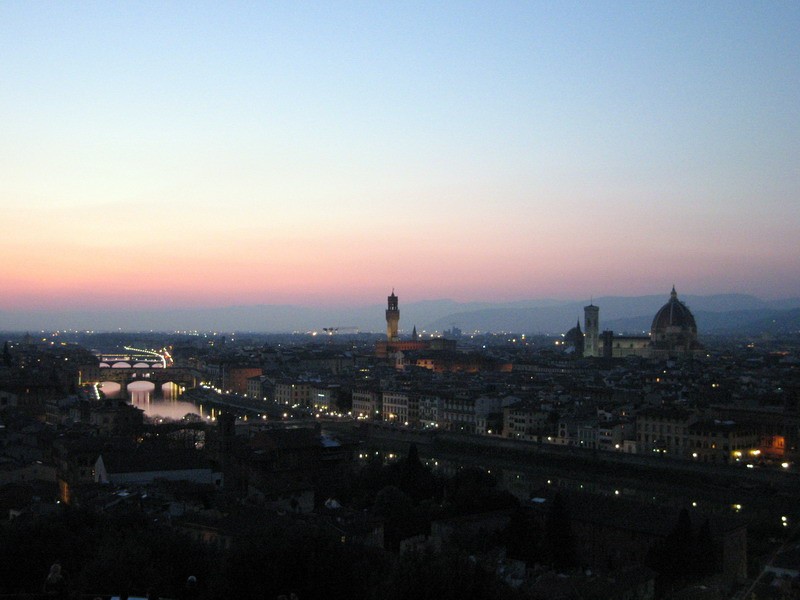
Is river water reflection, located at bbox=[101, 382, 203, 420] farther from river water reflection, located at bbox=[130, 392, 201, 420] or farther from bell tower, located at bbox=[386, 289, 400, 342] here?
bell tower, located at bbox=[386, 289, 400, 342]

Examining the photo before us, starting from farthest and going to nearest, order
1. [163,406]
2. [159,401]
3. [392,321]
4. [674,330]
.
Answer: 1. [392,321]
2. [674,330]
3. [159,401]
4. [163,406]

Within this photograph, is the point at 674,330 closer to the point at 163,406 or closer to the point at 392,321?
the point at 392,321

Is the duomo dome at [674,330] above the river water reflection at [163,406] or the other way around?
above

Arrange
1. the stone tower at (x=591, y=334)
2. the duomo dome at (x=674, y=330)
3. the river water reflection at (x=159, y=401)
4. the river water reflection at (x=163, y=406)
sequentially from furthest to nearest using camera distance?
the stone tower at (x=591, y=334) < the duomo dome at (x=674, y=330) < the river water reflection at (x=159, y=401) < the river water reflection at (x=163, y=406)

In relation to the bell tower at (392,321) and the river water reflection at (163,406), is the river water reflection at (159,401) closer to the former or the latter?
the river water reflection at (163,406)

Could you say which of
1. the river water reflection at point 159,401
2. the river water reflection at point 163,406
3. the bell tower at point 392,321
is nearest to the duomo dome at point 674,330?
the bell tower at point 392,321

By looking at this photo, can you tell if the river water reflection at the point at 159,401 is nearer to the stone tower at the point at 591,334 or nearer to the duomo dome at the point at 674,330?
the stone tower at the point at 591,334

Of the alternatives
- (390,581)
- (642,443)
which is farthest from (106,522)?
(642,443)

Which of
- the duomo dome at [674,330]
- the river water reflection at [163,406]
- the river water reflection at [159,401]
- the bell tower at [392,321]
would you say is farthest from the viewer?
the bell tower at [392,321]

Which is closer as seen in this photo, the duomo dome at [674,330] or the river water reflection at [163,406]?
the river water reflection at [163,406]

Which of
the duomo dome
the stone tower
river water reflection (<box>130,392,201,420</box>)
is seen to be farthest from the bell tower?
river water reflection (<box>130,392,201,420</box>)

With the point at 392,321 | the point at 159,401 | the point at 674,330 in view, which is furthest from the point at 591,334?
the point at 159,401

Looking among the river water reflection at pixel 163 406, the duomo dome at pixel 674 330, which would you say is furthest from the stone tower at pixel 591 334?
the river water reflection at pixel 163 406
